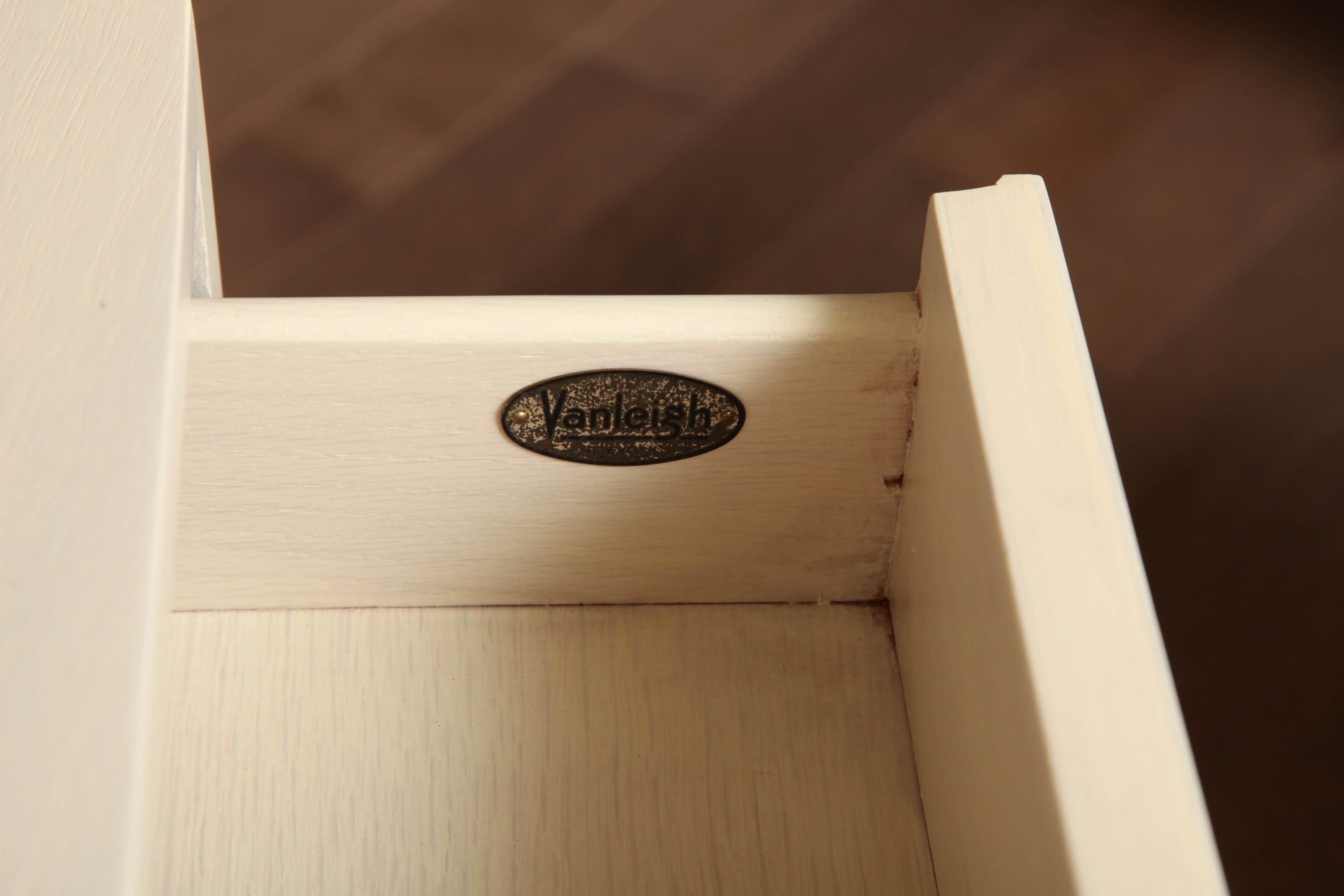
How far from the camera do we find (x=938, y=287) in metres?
0.34

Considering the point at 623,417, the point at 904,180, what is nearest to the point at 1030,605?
the point at 623,417

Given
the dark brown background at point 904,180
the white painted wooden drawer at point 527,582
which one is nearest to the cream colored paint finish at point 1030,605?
the white painted wooden drawer at point 527,582

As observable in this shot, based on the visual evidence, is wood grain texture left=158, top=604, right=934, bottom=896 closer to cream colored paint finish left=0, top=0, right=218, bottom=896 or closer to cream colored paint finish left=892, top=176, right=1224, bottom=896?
cream colored paint finish left=892, top=176, right=1224, bottom=896

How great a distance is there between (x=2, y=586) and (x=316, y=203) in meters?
0.76

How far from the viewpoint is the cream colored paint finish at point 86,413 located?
0.20 m

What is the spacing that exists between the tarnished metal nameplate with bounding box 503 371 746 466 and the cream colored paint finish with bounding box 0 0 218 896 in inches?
4.5

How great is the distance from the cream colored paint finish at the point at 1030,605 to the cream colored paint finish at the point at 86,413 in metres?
0.19

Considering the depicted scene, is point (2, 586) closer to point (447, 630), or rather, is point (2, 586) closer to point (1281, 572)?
point (447, 630)

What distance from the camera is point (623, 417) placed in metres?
0.38

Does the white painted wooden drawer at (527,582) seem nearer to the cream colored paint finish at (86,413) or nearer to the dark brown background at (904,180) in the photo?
the cream colored paint finish at (86,413)

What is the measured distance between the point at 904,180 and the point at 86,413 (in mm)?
803

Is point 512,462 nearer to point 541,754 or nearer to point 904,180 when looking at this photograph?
point 541,754

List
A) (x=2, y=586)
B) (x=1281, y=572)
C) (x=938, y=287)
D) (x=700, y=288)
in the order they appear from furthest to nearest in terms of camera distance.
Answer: (x=700, y=288)
(x=1281, y=572)
(x=938, y=287)
(x=2, y=586)

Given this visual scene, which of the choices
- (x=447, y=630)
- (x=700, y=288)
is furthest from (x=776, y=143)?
(x=447, y=630)
